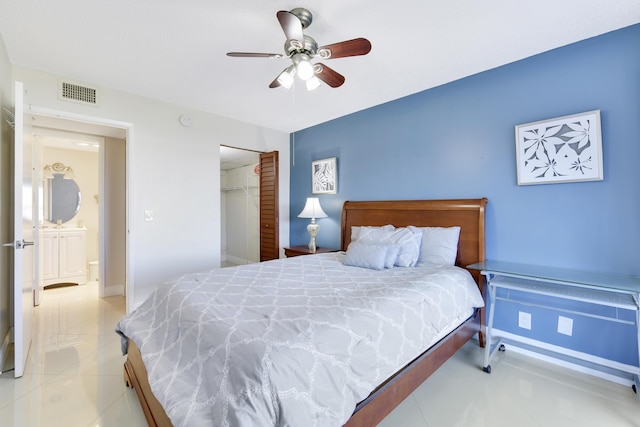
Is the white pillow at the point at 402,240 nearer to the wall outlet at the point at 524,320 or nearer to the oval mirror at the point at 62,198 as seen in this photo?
the wall outlet at the point at 524,320

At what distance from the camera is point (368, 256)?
2.60 m

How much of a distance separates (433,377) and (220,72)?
3.21m

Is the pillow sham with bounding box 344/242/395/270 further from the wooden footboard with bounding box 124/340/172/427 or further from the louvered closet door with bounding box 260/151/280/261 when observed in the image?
the louvered closet door with bounding box 260/151/280/261

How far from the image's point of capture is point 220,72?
2.71m

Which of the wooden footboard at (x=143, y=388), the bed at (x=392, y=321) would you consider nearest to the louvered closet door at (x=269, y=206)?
the bed at (x=392, y=321)

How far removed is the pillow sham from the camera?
2.54m

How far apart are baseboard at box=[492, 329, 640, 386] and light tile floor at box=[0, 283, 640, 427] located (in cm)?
6

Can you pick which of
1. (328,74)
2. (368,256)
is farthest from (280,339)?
(328,74)

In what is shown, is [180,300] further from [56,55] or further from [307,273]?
[56,55]

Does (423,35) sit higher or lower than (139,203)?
higher

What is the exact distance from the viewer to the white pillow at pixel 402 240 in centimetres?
263

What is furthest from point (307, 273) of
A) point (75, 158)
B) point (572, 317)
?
point (75, 158)

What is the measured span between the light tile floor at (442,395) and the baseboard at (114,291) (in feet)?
5.30

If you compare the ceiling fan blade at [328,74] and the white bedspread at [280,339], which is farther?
the ceiling fan blade at [328,74]
